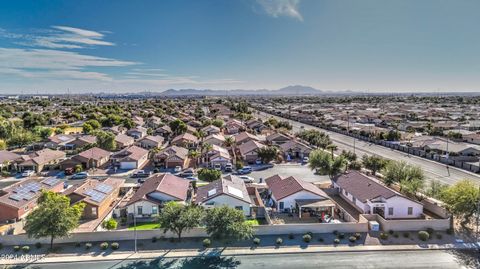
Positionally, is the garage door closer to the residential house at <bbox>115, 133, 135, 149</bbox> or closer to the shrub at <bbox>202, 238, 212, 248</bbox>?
the residential house at <bbox>115, 133, 135, 149</bbox>

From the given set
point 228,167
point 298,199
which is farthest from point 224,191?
point 228,167

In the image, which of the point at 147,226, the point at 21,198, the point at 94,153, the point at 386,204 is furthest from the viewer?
the point at 94,153

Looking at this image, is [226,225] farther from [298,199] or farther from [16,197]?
[16,197]

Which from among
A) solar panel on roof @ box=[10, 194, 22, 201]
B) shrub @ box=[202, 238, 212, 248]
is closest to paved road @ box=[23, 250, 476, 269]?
shrub @ box=[202, 238, 212, 248]

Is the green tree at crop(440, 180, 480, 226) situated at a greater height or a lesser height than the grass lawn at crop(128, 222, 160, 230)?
greater

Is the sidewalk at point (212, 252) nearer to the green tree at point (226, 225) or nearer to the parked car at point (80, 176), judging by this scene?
the green tree at point (226, 225)

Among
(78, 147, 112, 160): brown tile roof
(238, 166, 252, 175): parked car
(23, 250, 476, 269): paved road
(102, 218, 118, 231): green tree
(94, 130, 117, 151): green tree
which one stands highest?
(94, 130, 117, 151): green tree
